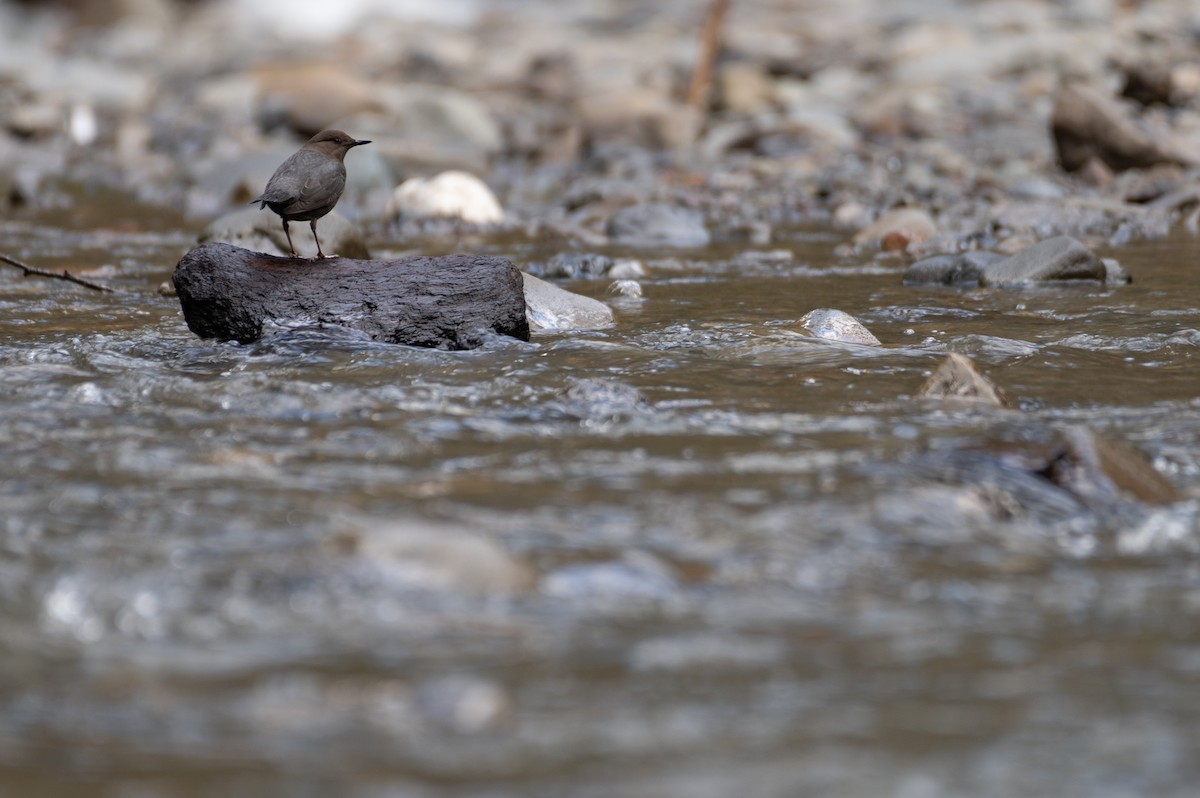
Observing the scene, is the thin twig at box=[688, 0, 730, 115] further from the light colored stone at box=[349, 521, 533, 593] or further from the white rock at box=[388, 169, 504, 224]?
the light colored stone at box=[349, 521, 533, 593]

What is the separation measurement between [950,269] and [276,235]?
3586 mm

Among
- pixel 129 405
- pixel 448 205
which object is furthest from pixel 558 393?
pixel 448 205

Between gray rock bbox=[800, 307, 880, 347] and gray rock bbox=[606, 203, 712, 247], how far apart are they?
373 cm

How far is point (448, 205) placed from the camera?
10547 mm

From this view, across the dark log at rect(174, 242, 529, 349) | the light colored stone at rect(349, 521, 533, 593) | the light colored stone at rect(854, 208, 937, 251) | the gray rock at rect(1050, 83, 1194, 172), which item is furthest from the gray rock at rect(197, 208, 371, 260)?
the gray rock at rect(1050, 83, 1194, 172)

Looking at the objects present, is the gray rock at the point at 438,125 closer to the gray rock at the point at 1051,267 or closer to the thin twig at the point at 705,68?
the thin twig at the point at 705,68

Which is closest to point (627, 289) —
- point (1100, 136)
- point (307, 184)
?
point (307, 184)

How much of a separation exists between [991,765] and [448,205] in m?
8.80

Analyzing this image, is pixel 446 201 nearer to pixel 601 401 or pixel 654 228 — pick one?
pixel 654 228

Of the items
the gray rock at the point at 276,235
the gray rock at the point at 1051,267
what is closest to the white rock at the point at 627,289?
the gray rock at the point at 276,235

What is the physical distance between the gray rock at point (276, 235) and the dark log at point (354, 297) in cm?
178

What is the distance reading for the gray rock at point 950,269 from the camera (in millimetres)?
7359

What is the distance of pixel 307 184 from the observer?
5402 mm

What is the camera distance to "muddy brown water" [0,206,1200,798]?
2.20m
